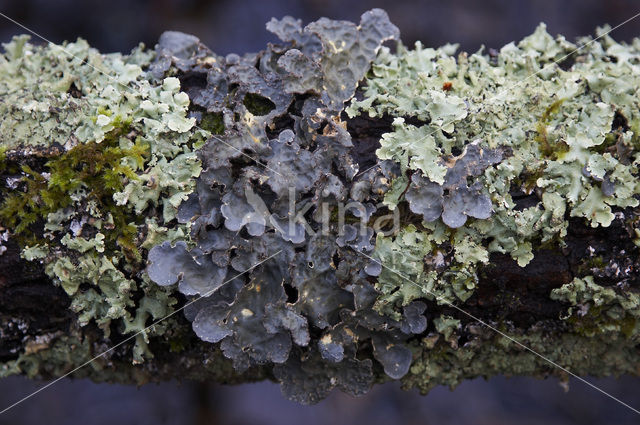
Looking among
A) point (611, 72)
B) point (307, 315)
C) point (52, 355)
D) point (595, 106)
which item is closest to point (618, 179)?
point (595, 106)

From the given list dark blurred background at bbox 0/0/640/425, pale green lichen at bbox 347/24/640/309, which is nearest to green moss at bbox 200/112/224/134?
pale green lichen at bbox 347/24/640/309

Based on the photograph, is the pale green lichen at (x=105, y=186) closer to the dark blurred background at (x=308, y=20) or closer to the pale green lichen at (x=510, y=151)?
the pale green lichen at (x=510, y=151)

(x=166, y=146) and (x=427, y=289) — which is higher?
(x=166, y=146)

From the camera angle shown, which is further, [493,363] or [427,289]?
[493,363]

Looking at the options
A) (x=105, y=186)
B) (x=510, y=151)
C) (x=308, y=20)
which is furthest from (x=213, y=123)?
(x=308, y=20)

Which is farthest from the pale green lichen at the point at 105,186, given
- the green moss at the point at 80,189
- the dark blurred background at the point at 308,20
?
the dark blurred background at the point at 308,20

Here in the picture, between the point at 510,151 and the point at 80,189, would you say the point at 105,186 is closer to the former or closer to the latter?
the point at 80,189

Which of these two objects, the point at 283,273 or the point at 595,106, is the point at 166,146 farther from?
the point at 595,106
